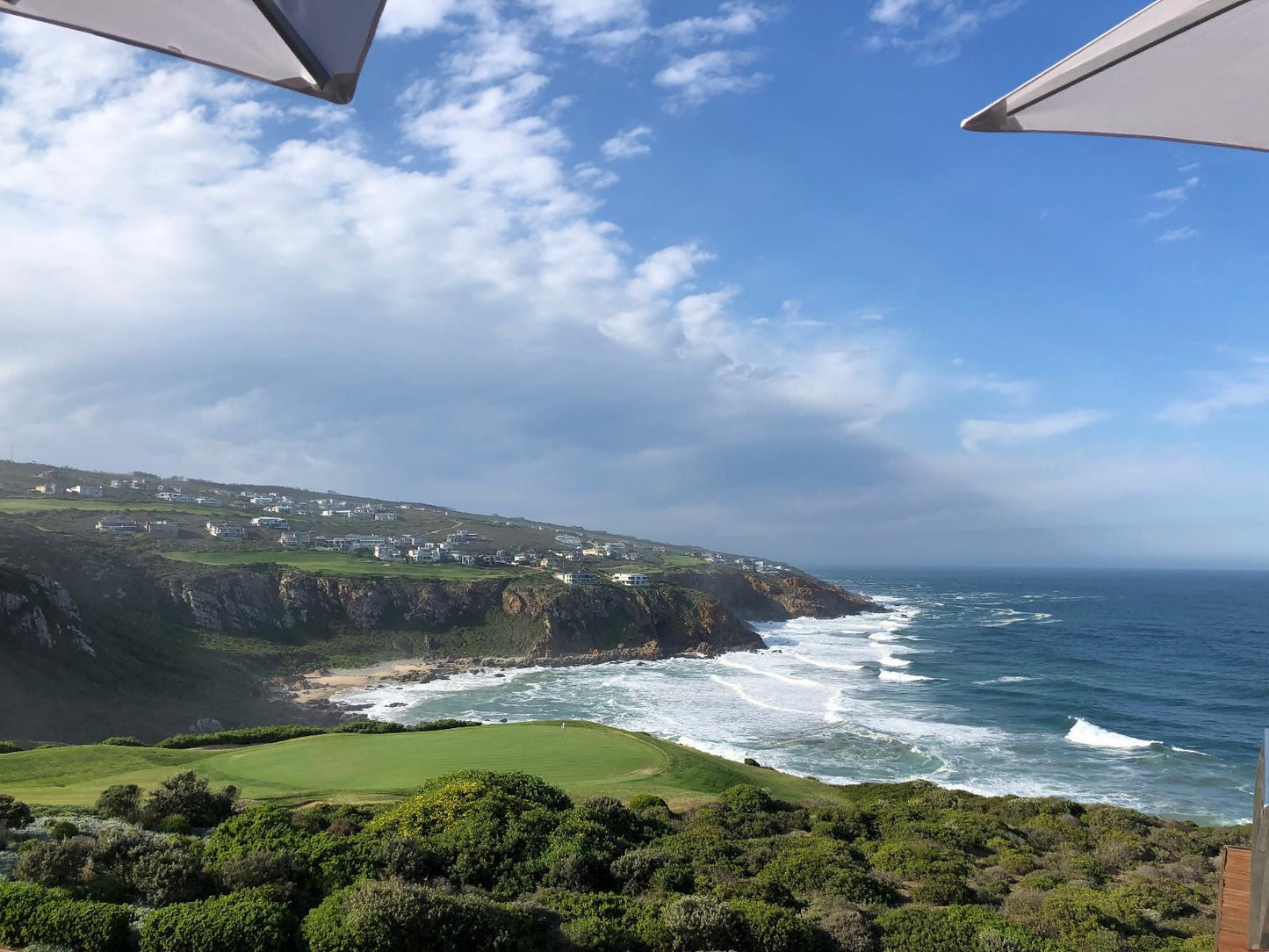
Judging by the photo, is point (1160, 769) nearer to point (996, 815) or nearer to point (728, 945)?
point (996, 815)

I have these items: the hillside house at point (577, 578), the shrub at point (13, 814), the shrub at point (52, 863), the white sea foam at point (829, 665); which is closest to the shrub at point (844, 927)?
the shrub at point (52, 863)

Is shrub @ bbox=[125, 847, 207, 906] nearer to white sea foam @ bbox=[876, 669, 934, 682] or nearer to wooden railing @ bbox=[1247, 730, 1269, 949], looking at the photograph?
wooden railing @ bbox=[1247, 730, 1269, 949]

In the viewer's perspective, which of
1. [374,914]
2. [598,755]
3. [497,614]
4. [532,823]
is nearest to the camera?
[374,914]

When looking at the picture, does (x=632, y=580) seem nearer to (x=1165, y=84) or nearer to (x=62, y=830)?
(x=62, y=830)

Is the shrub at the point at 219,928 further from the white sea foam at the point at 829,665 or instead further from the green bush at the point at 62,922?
the white sea foam at the point at 829,665

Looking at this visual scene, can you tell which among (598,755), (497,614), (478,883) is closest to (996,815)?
(598,755)

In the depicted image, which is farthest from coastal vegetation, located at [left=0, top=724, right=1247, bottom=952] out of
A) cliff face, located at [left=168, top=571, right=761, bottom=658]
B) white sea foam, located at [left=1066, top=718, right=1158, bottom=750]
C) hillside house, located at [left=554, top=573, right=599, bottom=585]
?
hillside house, located at [left=554, top=573, right=599, bottom=585]

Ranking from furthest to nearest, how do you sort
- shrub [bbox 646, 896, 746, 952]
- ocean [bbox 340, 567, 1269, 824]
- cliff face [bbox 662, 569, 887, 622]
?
1. cliff face [bbox 662, 569, 887, 622]
2. ocean [bbox 340, 567, 1269, 824]
3. shrub [bbox 646, 896, 746, 952]
